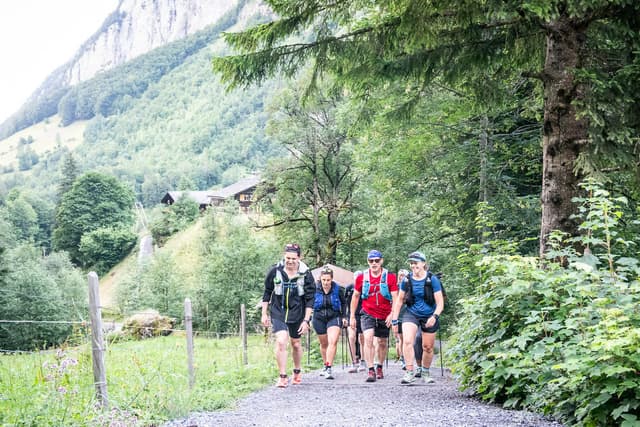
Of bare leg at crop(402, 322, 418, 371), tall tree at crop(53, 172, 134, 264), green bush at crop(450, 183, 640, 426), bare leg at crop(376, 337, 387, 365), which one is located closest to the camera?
green bush at crop(450, 183, 640, 426)

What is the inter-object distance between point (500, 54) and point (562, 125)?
1.34 metres

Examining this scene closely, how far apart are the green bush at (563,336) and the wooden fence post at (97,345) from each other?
3.51 meters

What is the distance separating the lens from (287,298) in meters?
8.59

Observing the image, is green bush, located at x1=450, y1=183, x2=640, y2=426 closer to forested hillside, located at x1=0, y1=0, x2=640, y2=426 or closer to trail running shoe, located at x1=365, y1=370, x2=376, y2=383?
forested hillside, located at x1=0, y1=0, x2=640, y2=426

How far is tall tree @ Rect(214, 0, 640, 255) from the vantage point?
6.45 metres

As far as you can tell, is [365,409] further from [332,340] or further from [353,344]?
[353,344]

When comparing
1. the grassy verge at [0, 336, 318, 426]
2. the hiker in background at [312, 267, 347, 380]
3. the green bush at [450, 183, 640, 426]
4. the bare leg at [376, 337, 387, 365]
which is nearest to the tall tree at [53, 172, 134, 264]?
the hiker in background at [312, 267, 347, 380]

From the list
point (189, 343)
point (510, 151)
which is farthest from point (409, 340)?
point (510, 151)

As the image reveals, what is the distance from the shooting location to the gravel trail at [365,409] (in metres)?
5.18

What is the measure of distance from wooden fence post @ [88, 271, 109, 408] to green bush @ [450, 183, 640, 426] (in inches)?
138

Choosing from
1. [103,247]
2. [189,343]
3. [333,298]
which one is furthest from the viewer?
[103,247]

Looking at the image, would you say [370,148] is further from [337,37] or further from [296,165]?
[337,37]

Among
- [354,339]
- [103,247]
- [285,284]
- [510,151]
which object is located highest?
[103,247]

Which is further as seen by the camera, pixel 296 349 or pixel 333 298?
pixel 333 298
